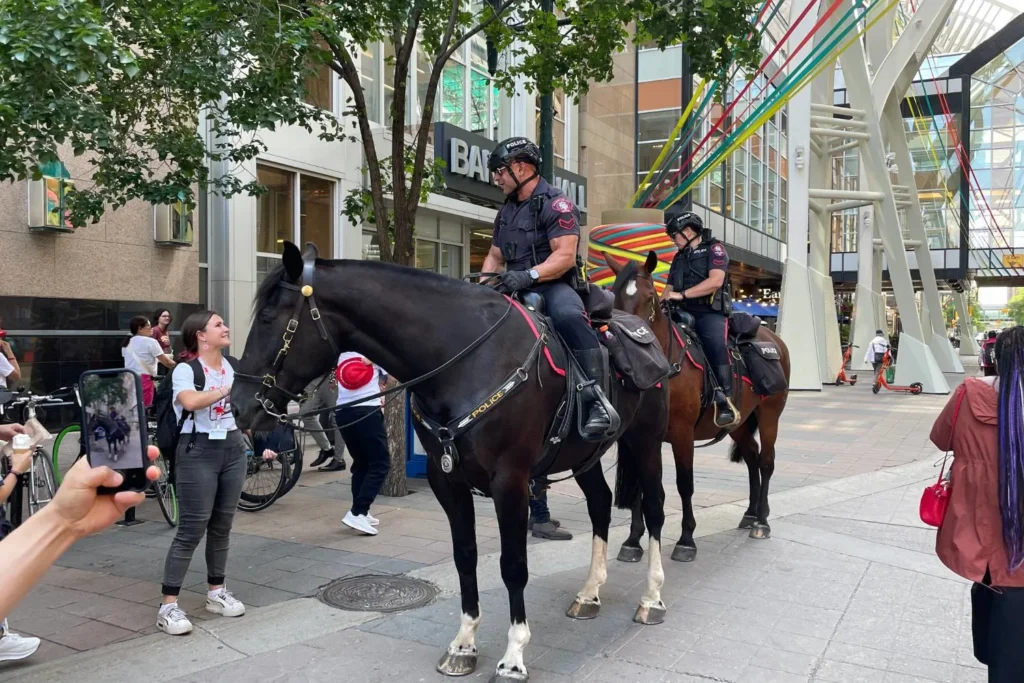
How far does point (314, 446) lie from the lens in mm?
11812

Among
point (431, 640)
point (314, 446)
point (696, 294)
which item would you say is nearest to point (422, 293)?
point (431, 640)

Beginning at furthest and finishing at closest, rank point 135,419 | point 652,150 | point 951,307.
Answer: point 951,307 → point 652,150 → point 135,419

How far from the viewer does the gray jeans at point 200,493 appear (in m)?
4.64

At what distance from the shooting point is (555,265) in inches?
168

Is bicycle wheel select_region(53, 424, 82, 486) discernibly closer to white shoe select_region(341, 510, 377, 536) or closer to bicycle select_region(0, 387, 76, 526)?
bicycle select_region(0, 387, 76, 526)

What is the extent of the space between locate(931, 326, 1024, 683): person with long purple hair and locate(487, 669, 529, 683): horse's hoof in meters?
1.97

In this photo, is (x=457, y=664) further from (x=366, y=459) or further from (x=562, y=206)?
(x=366, y=459)

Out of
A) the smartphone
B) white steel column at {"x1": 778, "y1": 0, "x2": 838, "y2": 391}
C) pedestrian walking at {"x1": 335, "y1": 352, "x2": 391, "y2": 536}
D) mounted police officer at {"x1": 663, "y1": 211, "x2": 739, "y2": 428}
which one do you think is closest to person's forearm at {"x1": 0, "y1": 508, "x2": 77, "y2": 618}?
the smartphone

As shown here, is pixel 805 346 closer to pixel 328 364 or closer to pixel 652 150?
pixel 652 150

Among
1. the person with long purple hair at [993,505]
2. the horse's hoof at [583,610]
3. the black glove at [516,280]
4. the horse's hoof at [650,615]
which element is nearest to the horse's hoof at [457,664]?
the horse's hoof at [583,610]

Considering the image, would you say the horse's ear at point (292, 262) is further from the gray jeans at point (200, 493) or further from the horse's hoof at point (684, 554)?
the horse's hoof at point (684, 554)

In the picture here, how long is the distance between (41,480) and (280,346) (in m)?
4.21

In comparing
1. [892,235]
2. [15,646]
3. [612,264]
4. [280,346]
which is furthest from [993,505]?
[892,235]

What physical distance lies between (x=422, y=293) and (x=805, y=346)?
19.7m
